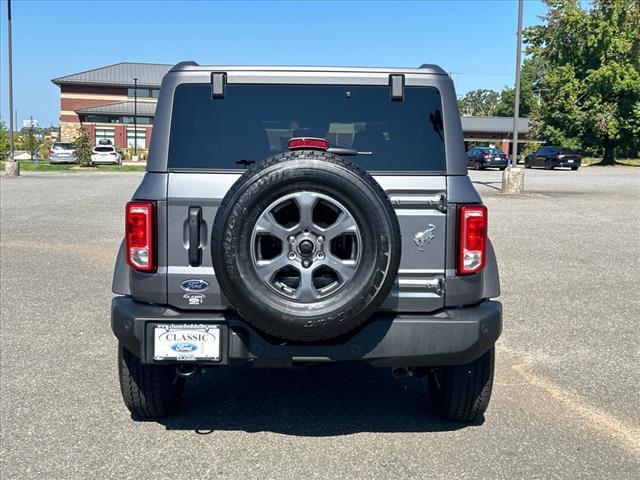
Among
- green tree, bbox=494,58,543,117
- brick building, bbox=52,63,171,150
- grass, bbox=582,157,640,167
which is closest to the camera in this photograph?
grass, bbox=582,157,640,167

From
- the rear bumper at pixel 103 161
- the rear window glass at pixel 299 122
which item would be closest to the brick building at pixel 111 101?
the rear bumper at pixel 103 161

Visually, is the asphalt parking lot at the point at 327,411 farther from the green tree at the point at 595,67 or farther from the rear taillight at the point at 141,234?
the green tree at the point at 595,67

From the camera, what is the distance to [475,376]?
13.3 ft

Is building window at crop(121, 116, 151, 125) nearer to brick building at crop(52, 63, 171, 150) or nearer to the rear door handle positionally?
brick building at crop(52, 63, 171, 150)

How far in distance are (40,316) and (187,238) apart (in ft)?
12.7

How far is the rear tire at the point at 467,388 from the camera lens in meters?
4.06

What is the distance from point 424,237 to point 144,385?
179 centimetres

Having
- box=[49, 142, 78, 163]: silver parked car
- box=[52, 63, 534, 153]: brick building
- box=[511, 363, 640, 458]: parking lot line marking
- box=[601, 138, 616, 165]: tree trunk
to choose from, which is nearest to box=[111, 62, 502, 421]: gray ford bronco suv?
box=[511, 363, 640, 458]: parking lot line marking

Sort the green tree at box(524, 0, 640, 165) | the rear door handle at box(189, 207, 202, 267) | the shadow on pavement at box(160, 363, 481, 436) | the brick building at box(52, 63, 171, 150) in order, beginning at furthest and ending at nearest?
1. the brick building at box(52, 63, 171, 150)
2. the green tree at box(524, 0, 640, 165)
3. the shadow on pavement at box(160, 363, 481, 436)
4. the rear door handle at box(189, 207, 202, 267)

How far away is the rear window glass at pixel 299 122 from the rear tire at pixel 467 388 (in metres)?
1.20

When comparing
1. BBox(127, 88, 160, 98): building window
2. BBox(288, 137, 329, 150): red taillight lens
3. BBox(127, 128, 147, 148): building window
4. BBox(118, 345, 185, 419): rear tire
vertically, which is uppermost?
BBox(127, 88, 160, 98): building window

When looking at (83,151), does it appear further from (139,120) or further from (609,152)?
(609,152)

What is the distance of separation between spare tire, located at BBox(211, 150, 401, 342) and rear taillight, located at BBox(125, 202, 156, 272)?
46 cm

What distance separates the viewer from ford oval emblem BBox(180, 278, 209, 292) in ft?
12.0
